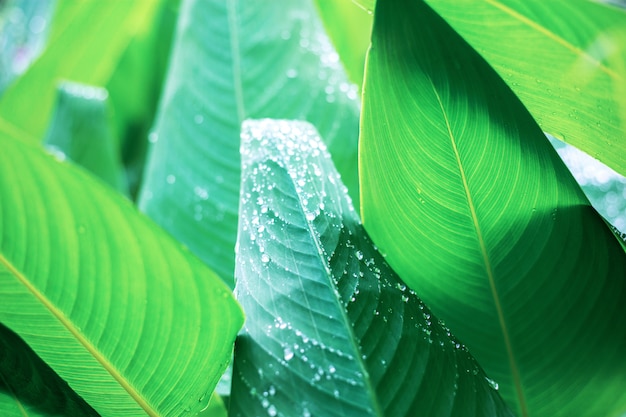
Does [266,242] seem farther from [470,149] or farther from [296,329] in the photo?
[470,149]

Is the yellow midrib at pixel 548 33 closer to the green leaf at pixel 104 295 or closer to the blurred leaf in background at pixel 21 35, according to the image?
the green leaf at pixel 104 295

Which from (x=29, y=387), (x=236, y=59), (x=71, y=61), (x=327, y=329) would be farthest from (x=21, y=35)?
(x=327, y=329)

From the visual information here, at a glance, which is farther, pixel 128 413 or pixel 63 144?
pixel 63 144

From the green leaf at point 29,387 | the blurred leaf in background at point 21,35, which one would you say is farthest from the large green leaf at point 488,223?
the blurred leaf in background at point 21,35

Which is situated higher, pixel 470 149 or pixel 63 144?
pixel 470 149

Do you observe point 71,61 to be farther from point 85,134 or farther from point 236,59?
point 236,59

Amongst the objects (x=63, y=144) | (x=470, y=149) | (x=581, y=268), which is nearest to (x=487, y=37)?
(x=470, y=149)
